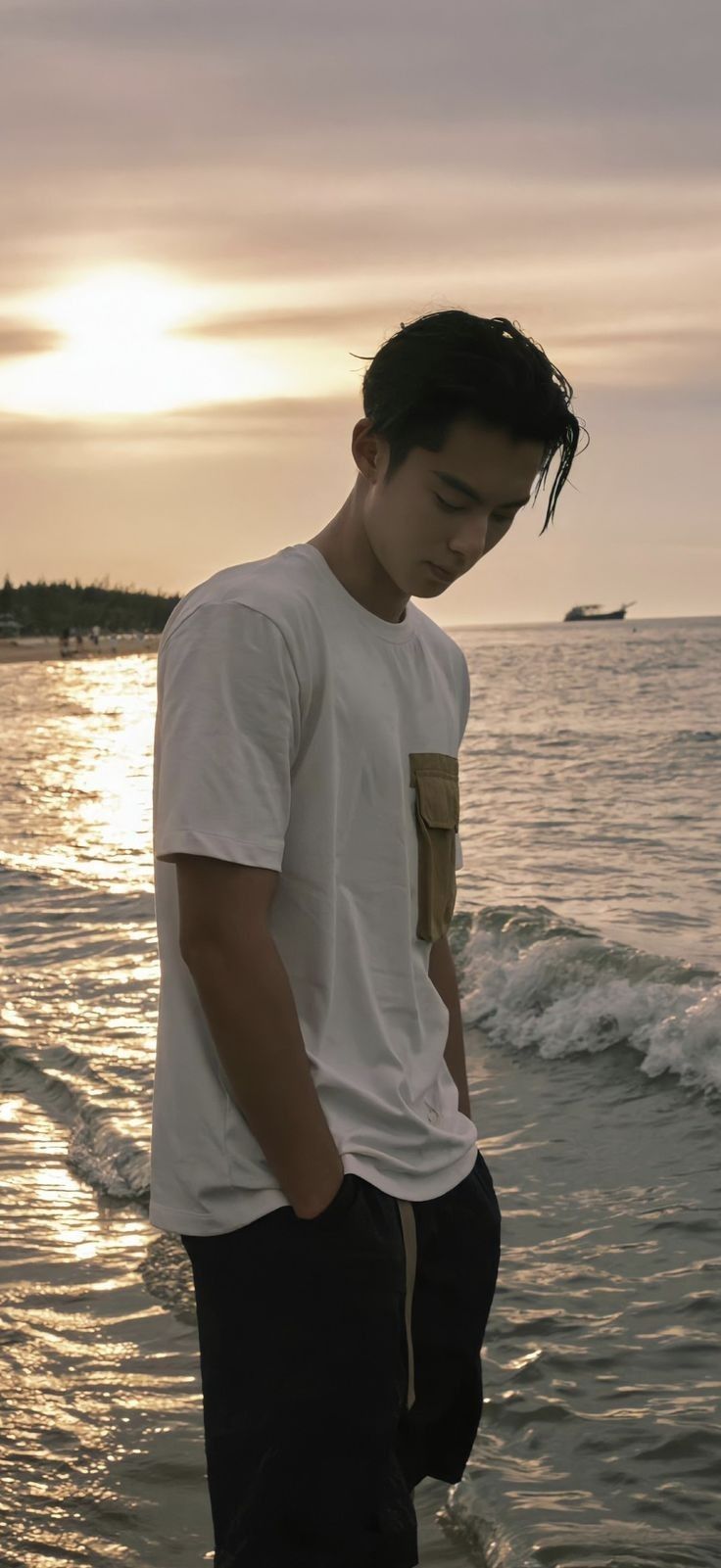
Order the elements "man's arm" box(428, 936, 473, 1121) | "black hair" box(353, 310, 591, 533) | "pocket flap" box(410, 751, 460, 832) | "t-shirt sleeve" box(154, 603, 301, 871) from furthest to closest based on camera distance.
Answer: "man's arm" box(428, 936, 473, 1121)
"pocket flap" box(410, 751, 460, 832)
"black hair" box(353, 310, 591, 533)
"t-shirt sleeve" box(154, 603, 301, 871)

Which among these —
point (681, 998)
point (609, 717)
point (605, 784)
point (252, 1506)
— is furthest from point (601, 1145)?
point (609, 717)

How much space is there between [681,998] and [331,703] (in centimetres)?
715

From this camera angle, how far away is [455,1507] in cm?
356

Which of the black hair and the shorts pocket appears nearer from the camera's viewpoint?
the shorts pocket

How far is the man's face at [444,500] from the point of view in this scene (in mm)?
2031

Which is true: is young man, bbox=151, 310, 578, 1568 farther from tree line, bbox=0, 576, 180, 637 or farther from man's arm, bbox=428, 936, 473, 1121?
tree line, bbox=0, 576, 180, 637

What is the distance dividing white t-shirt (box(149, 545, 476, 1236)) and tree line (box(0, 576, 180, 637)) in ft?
360

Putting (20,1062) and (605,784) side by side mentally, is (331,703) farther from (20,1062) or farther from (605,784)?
(605,784)

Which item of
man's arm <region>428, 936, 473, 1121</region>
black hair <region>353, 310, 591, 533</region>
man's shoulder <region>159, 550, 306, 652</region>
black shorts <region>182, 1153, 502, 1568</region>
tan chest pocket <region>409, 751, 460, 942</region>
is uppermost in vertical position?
black hair <region>353, 310, 591, 533</region>

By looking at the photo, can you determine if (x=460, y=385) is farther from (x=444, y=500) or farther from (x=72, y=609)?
(x=72, y=609)

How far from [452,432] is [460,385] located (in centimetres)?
6

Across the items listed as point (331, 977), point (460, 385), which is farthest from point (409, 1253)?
point (460, 385)

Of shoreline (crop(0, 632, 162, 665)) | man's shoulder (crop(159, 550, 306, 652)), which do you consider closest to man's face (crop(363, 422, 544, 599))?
man's shoulder (crop(159, 550, 306, 652))

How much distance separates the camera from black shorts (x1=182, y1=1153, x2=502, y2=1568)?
1904 millimetres
